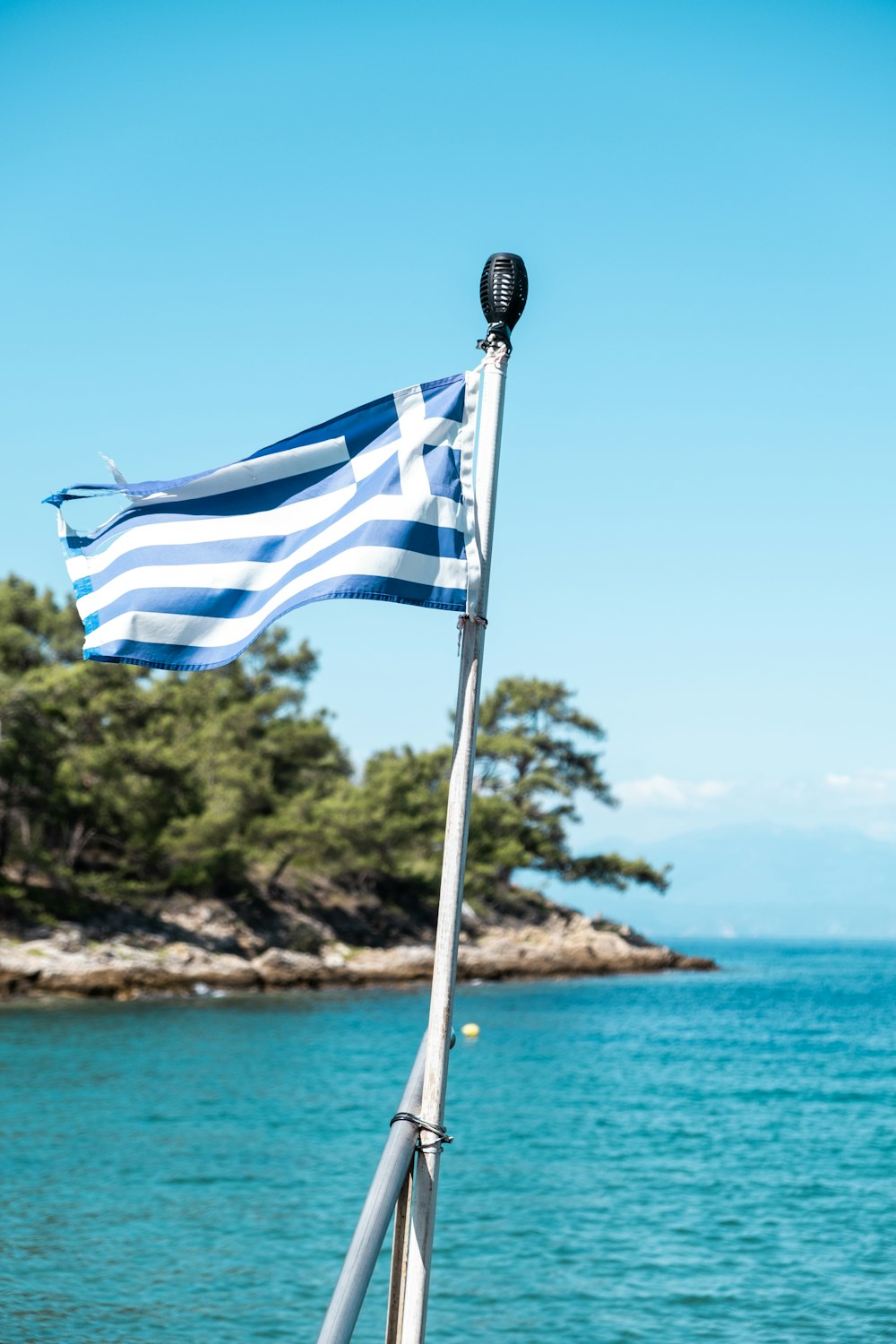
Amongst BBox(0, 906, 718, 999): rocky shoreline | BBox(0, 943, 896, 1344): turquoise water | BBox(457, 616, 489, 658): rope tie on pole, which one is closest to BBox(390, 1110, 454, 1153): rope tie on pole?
BBox(457, 616, 489, 658): rope tie on pole

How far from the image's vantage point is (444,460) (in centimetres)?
464

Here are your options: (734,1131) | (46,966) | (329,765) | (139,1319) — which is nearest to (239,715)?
(329,765)

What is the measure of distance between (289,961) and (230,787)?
8179 millimetres

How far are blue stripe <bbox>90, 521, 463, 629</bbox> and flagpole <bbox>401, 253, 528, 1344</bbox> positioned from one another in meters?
0.16

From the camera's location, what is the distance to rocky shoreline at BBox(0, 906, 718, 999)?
41094mm

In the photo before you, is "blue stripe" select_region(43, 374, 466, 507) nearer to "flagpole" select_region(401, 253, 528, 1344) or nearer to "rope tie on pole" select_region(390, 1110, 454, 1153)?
"flagpole" select_region(401, 253, 528, 1344)

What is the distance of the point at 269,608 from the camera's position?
4641 mm

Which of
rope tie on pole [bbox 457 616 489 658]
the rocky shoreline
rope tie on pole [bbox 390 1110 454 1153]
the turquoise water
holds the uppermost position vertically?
rope tie on pole [bbox 457 616 489 658]

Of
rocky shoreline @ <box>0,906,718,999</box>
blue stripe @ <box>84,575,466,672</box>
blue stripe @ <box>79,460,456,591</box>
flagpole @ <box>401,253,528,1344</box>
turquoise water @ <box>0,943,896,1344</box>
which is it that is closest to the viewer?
flagpole @ <box>401,253,528,1344</box>

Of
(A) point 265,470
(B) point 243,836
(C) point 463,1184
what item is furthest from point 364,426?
(B) point 243,836

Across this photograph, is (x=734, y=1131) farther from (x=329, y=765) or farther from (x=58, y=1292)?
(x=329, y=765)

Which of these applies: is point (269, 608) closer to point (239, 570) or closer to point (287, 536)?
point (239, 570)

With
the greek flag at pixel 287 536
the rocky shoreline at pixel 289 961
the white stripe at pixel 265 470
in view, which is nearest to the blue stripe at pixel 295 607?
the greek flag at pixel 287 536

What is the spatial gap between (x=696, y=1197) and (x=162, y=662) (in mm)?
15027
